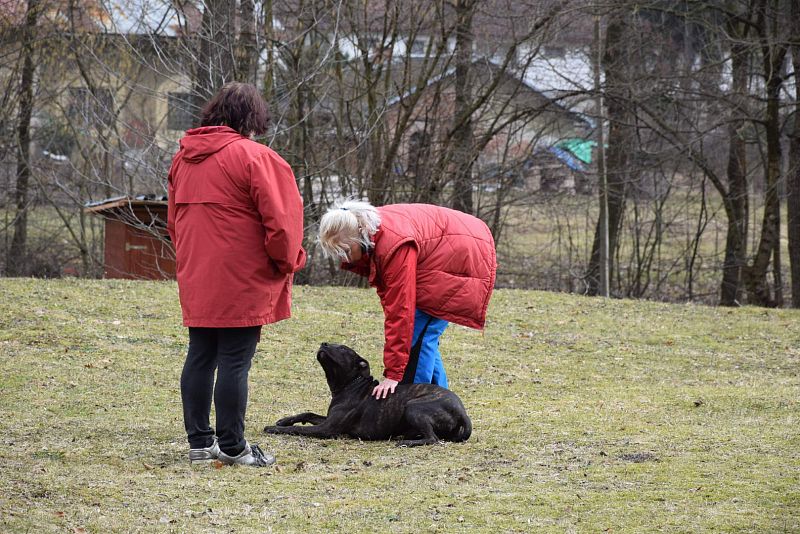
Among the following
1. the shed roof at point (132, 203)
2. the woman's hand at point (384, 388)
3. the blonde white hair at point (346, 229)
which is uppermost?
the shed roof at point (132, 203)

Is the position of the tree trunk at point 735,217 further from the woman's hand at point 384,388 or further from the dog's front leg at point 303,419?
the woman's hand at point 384,388

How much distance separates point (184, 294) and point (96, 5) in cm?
1333

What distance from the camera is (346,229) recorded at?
5.27m

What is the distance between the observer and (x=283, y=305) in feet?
16.5

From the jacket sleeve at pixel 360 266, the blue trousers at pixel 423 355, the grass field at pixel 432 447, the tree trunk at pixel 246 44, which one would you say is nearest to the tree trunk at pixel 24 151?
the tree trunk at pixel 246 44

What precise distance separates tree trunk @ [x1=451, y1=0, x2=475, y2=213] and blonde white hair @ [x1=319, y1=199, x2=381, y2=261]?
435 inches

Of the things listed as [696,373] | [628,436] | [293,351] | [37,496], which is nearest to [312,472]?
[37,496]

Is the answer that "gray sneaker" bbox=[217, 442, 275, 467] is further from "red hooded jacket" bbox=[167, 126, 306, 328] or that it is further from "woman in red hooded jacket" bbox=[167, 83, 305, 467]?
"red hooded jacket" bbox=[167, 126, 306, 328]

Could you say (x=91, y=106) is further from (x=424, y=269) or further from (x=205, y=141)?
(x=205, y=141)

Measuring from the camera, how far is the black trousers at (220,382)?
4.92 m

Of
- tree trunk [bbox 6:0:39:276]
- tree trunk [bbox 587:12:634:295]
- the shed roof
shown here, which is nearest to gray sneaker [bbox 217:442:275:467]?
the shed roof

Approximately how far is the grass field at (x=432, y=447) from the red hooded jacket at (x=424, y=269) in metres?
0.71

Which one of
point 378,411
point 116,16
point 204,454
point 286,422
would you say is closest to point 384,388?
point 378,411

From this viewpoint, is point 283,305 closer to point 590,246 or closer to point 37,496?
point 37,496
